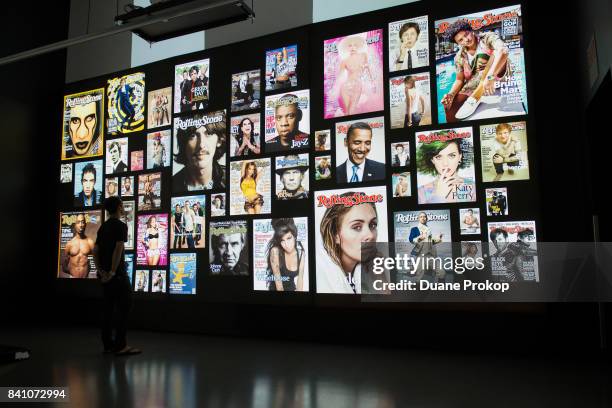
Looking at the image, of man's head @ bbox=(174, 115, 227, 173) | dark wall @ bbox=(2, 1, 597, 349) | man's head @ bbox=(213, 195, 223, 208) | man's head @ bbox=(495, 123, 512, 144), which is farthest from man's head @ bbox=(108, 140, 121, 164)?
man's head @ bbox=(495, 123, 512, 144)

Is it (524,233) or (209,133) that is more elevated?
(209,133)

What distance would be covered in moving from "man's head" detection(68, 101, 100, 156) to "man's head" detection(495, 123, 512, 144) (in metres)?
5.10

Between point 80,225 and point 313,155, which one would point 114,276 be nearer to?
point 313,155

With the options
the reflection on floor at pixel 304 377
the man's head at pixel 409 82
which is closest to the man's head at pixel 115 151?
the reflection on floor at pixel 304 377

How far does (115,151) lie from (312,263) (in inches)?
127

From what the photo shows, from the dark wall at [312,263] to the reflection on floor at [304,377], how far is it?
299 millimetres

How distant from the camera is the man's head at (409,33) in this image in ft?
16.1

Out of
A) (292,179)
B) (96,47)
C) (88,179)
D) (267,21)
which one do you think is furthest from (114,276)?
(96,47)

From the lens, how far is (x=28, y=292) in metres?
6.84

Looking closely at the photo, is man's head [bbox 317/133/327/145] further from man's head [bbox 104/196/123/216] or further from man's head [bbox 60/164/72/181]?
man's head [bbox 60/164/72/181]

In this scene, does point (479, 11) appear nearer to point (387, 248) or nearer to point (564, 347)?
point (387, 248)

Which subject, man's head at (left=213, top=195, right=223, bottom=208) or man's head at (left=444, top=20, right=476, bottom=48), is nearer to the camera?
man's head at (left=444, top=20, right=476, bottom=48)

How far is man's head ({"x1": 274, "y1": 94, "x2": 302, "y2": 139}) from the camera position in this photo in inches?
212

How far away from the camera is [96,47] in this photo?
711 centimetres
